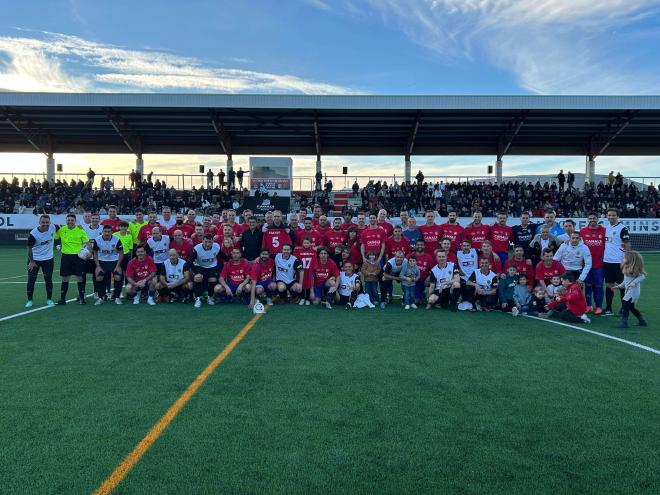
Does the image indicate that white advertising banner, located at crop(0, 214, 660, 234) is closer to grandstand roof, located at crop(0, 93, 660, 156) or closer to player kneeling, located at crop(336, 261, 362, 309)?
grandstand roof, located at crop(0, 93, 660, 156)

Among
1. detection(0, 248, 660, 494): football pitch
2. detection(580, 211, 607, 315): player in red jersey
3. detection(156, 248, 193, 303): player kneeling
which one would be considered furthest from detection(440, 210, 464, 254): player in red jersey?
detection(156, 248, 193, 303): player kneeling

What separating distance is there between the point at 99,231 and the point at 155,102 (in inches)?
712

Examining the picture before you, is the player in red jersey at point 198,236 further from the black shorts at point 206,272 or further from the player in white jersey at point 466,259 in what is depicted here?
the player in white jersey at point 466,259

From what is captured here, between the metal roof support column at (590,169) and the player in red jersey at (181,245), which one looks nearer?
the player in red jersey at (181,245)

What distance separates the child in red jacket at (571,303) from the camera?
346 inches

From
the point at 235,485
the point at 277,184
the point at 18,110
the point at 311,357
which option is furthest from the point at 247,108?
the point at 235,485

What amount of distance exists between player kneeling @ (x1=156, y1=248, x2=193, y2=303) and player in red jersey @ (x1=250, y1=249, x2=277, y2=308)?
1.40 m

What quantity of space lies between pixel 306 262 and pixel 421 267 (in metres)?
2.40

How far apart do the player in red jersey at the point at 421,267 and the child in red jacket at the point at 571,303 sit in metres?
2.51

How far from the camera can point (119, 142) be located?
34469mm

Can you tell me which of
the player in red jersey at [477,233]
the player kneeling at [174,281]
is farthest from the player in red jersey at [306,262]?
the player in red jersey at [477,233]

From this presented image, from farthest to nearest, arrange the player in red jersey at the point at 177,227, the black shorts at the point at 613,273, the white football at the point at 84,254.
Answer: the player in red jersey at the point at 177,227 < the white football at the point at 84,254 < the black shorts at the point at 613,273

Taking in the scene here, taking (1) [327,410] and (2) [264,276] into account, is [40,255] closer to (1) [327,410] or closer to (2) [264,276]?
(2) [264,276]

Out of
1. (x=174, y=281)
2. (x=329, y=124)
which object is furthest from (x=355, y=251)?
(x=329, y=124)
